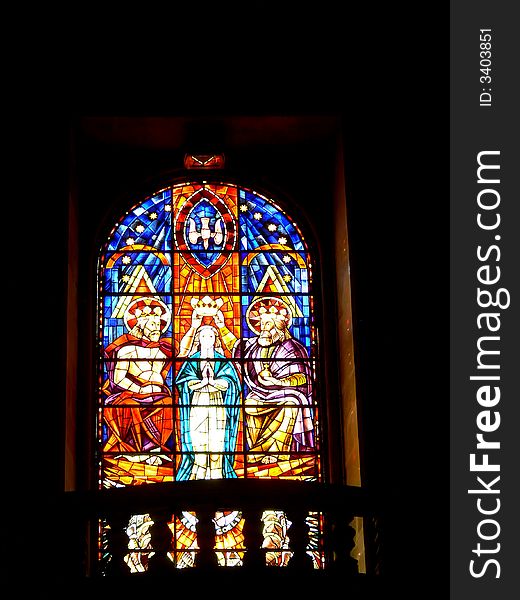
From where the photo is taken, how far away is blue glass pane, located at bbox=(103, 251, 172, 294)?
33.7 feet

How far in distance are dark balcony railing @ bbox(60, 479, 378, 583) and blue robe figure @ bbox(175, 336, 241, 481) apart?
181 centimetres

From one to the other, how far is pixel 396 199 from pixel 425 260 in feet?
1.56

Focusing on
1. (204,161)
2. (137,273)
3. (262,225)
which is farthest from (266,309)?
(204,161)

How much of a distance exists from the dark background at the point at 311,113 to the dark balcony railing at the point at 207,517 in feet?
3.48

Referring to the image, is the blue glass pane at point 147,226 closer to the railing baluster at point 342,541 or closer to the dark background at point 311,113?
the dark background at point 311,113

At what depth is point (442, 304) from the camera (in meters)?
9.50

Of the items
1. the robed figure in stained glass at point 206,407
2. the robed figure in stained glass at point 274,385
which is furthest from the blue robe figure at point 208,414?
the robed figure in stained glass at point 274,385

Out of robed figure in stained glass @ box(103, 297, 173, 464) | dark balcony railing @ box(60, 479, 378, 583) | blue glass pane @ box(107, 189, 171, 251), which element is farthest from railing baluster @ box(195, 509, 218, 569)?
blue glass pane @ box(107, 189, 171, 251)

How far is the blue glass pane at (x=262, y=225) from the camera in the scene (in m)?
10.5

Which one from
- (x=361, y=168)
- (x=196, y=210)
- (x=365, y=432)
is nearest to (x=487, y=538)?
(x=365, y=432)

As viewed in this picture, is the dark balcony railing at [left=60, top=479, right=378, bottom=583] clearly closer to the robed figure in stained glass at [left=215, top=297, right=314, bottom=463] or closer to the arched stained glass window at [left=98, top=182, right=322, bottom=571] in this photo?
the arched stained glass window at [left=98, top=182, right=322, bottom=571]

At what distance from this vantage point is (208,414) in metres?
9.86

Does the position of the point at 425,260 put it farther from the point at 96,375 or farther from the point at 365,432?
the point at 96,375

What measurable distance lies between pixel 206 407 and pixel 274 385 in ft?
1.58
